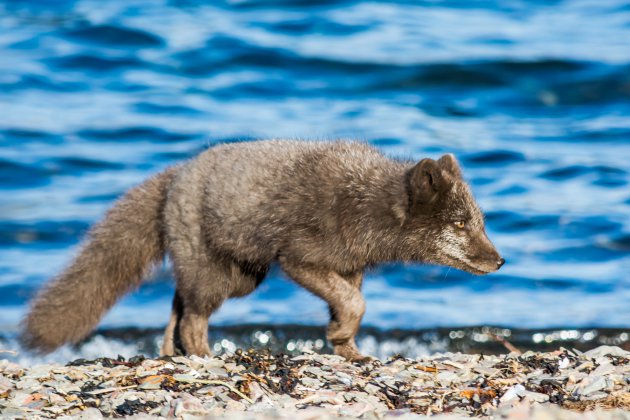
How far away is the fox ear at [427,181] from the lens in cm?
815

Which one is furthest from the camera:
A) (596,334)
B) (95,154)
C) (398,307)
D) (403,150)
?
(95,154)

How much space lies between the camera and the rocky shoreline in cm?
672

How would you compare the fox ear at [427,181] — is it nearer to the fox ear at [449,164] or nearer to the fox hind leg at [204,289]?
the fox ear at [449,164]

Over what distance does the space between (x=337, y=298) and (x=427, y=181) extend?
1.07m

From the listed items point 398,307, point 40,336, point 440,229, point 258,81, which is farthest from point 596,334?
point 258,81

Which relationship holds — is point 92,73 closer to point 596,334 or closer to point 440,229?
point 596,334

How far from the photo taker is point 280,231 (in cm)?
844

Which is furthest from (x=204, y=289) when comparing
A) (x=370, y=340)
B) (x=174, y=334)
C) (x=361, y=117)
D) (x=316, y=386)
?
(x=361, y=117)

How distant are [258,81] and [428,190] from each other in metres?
13.9

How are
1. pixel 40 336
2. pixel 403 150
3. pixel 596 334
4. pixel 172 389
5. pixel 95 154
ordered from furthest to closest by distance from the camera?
1. pixel 95 154
2. pixel 403 150
3. pixel 596 334
4. pixel 40 336
5. pixel 172 389

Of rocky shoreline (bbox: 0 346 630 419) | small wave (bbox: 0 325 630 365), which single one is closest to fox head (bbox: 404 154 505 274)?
rocky shoreline (bbox: 0 346 630 419)

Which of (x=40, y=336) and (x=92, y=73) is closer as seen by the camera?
(x=40, y=336)

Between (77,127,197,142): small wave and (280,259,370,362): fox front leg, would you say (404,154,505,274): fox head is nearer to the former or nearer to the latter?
(280,259,370,362): fox front leg

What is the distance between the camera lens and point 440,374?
7.47 m
